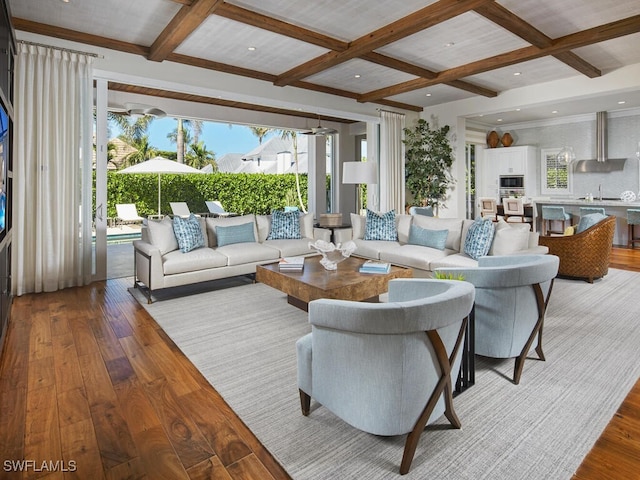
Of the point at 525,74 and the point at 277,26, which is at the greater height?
the point at 525,74

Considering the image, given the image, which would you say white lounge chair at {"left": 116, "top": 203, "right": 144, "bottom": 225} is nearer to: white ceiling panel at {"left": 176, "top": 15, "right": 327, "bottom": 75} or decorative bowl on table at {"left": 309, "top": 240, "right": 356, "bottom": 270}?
white ceiling panel at {"left": 176, "top": 15, "right": 327, "bottom": 75}

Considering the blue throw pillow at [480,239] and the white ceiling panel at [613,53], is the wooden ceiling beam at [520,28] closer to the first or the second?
the white ceiling panel at [613,53]

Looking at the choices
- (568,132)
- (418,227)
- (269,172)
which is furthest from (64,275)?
(568,132)

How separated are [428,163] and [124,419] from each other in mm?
7239

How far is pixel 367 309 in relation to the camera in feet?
5.03

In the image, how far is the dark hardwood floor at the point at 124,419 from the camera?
1681 millimetres

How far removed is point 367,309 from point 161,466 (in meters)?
1.10

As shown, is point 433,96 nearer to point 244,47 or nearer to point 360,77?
point 360,77

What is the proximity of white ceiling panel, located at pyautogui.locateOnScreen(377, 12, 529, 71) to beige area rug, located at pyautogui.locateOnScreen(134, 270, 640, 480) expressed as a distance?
308 cm

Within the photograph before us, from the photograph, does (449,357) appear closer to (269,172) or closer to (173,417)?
(173,417)

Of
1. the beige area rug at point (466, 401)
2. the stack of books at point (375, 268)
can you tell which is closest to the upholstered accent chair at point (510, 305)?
the beige area rug at point (466, 401)

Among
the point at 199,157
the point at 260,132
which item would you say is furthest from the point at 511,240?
the point at 260,132

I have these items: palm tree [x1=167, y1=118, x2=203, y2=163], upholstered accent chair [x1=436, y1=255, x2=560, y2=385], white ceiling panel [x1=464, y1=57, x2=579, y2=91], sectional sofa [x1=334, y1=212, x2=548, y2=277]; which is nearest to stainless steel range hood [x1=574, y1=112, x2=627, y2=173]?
white ceiling panel [x1=464, y1=57, x2=579, y2=91]

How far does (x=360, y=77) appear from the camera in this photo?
6.22 metres
